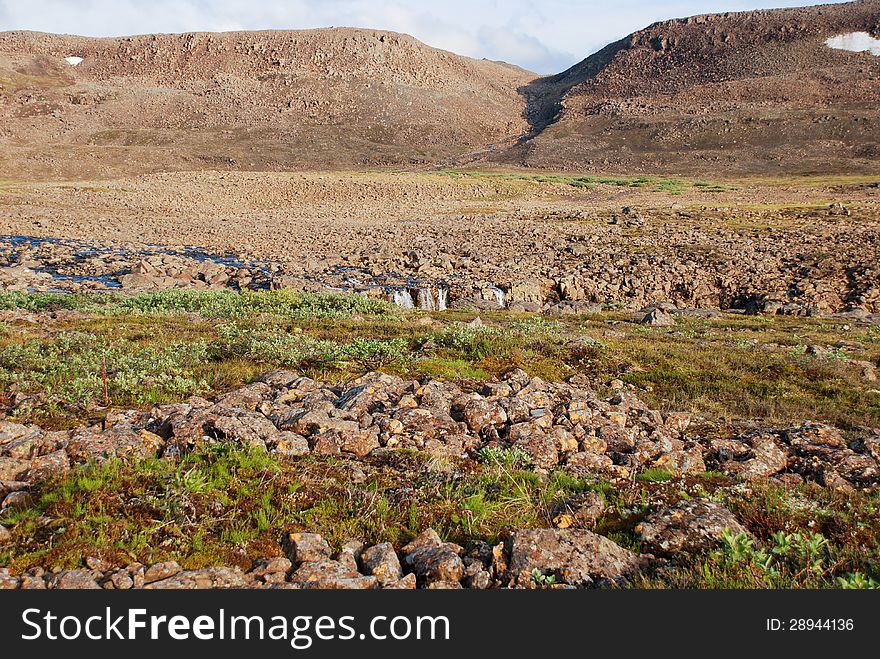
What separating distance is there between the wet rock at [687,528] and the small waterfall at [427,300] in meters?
16.1

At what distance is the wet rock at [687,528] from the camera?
176 inches

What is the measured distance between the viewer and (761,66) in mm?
101938

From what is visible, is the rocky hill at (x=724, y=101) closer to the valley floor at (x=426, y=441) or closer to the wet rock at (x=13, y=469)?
the valley floor at (x=426, y=441)

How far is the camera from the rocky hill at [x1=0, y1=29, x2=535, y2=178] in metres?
76.2

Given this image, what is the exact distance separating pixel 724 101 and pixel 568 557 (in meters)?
107

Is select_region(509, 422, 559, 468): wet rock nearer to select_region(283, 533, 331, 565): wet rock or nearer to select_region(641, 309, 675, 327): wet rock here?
select_region(283, 533, 331, 565): wet rock

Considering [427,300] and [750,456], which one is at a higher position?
[750,456]

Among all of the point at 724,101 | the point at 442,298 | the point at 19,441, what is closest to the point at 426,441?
the point at 19,441

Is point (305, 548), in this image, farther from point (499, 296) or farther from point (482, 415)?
point (499, 296)

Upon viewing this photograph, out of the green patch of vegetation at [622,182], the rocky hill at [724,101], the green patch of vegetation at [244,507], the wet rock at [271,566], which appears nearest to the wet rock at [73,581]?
the green patch of vegetation at [244,507]

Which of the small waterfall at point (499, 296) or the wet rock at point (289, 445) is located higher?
the wet rock at point (289, 445)

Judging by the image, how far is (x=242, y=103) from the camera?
98.3 m

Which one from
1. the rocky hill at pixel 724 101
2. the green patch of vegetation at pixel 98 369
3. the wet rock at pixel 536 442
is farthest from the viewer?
the rocky hill at pixel 724 101

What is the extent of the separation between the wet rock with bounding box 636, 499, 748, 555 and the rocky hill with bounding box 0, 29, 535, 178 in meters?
69.6
